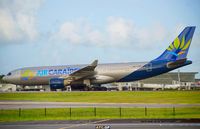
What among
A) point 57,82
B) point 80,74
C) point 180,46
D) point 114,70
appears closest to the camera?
point 57,82

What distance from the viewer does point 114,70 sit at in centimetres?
6269

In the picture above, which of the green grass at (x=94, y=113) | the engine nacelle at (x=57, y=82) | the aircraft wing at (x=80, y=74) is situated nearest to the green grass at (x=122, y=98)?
the green grass at (x=94, y=113)

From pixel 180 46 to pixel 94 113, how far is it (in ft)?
114

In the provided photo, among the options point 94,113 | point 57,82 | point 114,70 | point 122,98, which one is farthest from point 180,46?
point 94,113

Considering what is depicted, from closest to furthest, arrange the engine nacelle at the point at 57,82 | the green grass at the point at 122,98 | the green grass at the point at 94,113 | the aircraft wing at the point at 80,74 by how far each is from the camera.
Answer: the green grass at the point at 94,113 < the green grass at the point at 122,98 < the engine nacelle at the point at 57,82 < the aircraft wing at the point at 80,74

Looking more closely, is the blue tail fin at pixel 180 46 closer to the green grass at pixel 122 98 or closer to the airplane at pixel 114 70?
the airplane at pixel 114 70

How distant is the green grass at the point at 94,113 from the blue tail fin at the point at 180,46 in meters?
28.7

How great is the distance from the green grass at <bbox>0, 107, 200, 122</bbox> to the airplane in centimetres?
2676

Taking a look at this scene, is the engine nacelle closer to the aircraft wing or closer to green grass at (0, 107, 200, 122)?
the aircraft wing

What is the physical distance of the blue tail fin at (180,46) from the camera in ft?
205

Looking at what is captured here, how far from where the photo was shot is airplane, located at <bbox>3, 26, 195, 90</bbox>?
61312mm

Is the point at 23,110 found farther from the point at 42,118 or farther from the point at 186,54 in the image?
the point at 186,54

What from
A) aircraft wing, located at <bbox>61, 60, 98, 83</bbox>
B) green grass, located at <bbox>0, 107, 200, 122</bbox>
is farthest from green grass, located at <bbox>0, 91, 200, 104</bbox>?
aircraft wing, located at <bbox>61, 60, 98, 83</bbox>

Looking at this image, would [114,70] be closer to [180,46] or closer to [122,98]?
[180,46]
